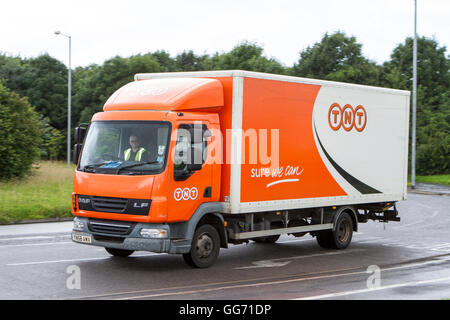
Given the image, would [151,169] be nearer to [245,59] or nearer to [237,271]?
[237,271]

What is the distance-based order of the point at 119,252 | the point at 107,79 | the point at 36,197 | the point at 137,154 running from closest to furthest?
the point at 137,154
the point at 119,252
the point at 36,197
the point at 107,79

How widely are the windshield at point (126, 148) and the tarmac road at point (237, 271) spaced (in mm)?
1725

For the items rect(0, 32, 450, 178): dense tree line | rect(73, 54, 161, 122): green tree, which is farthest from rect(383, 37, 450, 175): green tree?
rect(73, 54, 161, 122): green tree

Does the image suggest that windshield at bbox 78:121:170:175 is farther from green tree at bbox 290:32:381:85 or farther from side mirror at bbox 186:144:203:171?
green tree at bbox 290:32:381:85

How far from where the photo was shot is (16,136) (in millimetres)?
23562

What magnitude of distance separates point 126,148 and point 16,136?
14533mm

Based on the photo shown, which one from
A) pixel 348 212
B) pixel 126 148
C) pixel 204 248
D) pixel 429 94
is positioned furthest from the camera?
pixel 429 94

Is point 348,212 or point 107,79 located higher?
point 107,79

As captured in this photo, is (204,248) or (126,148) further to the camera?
(204,248)

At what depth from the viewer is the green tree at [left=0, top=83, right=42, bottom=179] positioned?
2311 cm

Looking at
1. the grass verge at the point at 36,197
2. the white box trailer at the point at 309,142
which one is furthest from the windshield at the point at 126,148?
the grass verge at the point at 36,197

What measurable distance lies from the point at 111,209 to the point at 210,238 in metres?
1.80

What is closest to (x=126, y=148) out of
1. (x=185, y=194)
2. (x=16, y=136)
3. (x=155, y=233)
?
(x=185, y=194)

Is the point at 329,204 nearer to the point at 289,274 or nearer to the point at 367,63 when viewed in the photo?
the point at 289,274
